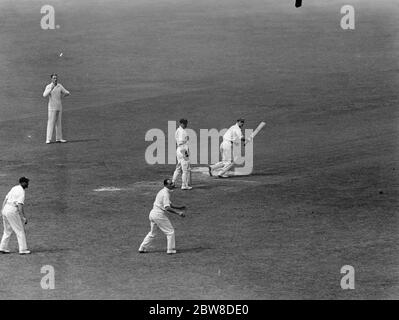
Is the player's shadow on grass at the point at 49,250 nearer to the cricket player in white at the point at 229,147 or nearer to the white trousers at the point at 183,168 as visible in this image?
the white trousers at the point at 183,168

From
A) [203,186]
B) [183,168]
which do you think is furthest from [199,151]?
[183,168]

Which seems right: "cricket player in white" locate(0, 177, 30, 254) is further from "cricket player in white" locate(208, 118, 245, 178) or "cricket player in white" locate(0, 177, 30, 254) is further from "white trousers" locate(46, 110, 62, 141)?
"white trousers" locate(46, 110, 62, 141)

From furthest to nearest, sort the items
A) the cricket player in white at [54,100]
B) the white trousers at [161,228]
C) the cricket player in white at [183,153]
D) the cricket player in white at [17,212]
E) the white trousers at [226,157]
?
the cricket player in white at [54,100], the white trousers at [226,157], the cricket player in white at [183,153], the white trousers at [161,228], the cricket player in white at [17,212]

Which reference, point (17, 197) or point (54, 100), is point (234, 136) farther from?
point (17, 197)

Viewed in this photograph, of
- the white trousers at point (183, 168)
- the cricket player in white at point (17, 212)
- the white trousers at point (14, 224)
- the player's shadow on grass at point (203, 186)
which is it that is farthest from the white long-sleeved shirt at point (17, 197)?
the player's shadow on grass at point (203, 186)

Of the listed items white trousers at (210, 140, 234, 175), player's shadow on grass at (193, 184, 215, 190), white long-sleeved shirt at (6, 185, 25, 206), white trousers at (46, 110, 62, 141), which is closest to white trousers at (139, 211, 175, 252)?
white long-sleeved shirt at (6, 185, 25, 206)
